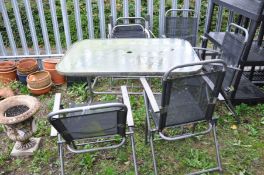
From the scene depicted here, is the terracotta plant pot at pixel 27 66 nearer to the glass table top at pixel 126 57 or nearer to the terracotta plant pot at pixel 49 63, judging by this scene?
the terracotta plant pot at pixel 49 63

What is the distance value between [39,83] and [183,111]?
2.23 m

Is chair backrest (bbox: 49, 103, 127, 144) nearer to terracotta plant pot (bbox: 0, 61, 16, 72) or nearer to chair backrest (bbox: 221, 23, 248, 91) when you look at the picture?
chair backrest (bbox: 221, 23, 248, 91)

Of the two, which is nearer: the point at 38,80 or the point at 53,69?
the point at 38,80

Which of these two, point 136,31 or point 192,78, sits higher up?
point 192,78

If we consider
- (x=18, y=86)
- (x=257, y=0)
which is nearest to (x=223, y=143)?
(x=257, y=0)

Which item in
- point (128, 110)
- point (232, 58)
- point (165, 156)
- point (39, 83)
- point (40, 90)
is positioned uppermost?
point (232, 58)

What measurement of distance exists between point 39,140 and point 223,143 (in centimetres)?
198

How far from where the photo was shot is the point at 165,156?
260cm

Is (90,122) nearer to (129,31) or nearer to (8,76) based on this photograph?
(129,31)

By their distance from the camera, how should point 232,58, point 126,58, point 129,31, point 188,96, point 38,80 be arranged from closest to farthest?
point 188,96 < point 126,58 < point 232,58 < point 38,80 < point 129,31

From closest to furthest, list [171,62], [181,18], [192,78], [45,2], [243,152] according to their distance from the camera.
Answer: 1. [192,78]
2. [171,62]
3. [243,152]
4. [181,18]
5. [45,2]

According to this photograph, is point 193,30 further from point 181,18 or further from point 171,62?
point 171,62

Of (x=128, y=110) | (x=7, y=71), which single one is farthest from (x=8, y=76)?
(x=128, y=110)

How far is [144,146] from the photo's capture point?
270 cm
